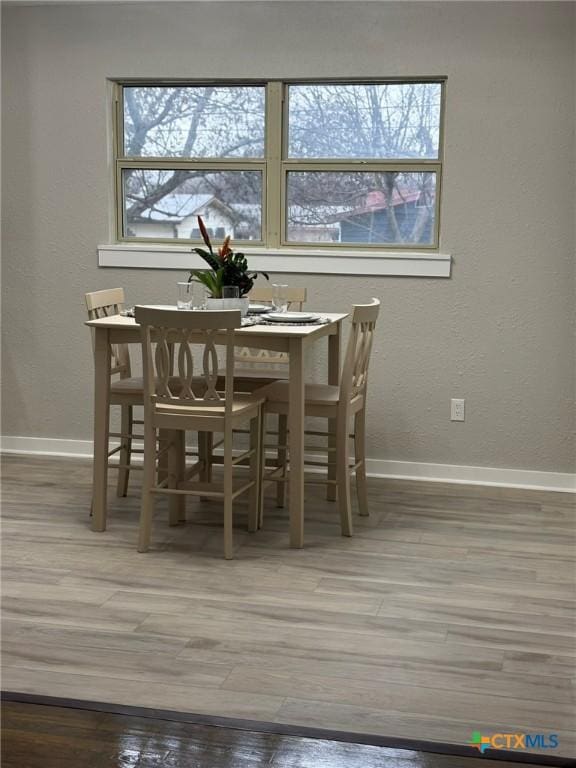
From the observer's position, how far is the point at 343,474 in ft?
13.0

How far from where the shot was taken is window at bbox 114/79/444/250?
16.0ft

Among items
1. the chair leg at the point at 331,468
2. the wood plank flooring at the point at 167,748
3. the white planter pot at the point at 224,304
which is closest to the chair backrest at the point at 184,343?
the white planter pot at the point at 224,304

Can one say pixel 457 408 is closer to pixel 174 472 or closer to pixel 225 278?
pixel 225 278

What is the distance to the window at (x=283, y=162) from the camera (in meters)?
4.89

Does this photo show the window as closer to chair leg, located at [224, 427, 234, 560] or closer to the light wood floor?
the light wood floor

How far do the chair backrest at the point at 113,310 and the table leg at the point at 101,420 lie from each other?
0.29 metres

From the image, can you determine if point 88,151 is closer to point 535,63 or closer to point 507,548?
point 535,63

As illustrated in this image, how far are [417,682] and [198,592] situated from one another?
37.4 inches

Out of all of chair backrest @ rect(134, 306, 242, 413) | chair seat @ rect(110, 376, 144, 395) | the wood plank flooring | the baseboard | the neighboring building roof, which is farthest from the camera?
the neighboring building roof

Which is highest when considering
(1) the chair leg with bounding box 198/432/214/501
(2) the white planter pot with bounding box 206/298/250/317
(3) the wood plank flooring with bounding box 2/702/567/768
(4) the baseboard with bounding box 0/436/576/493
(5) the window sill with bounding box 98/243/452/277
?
(5) the window sill with bounding box 98/243/452/277

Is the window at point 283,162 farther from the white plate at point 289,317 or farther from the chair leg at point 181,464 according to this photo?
the chair leg at point 181,464

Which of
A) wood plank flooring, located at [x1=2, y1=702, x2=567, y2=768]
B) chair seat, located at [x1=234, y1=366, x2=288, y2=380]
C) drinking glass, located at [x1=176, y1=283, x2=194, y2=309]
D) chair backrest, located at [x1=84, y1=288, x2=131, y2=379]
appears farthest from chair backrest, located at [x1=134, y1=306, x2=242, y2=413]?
wood plank flooring, located at [x1=2, y1=702, x2=567, y2=768]

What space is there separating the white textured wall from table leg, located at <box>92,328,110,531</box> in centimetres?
126

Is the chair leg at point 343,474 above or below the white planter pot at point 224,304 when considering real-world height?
below
